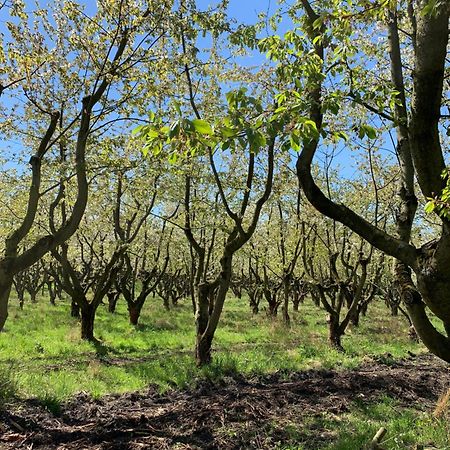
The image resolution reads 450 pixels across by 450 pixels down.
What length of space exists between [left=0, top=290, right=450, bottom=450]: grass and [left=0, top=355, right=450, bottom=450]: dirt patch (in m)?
0.39

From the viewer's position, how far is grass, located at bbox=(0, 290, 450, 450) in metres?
6.85

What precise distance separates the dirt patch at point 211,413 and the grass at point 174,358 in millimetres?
391

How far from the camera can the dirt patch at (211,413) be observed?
241 inches

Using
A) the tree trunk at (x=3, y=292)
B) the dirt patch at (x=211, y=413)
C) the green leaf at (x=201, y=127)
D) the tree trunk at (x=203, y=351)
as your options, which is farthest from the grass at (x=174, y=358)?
the green leaf at (x=201, y=127)

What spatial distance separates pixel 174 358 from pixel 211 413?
23.6ft

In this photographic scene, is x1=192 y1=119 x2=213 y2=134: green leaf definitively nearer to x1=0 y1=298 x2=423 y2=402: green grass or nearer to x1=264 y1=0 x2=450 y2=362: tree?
x1=264 y1=0 x2=450 y2=362: tree

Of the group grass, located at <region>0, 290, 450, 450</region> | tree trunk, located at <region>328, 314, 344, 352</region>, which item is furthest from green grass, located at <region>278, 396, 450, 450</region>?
tree trunk, located at <region>328, 314, 344, 352</region>

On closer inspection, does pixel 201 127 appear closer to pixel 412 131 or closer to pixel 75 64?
pixel 412 131

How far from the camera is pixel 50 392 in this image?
8.83m

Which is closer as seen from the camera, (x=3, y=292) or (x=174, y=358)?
(x=3, y=292)

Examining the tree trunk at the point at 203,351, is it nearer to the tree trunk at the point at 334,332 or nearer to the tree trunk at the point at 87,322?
the tree trunk at the point at 334,332

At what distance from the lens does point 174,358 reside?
46.9 ft

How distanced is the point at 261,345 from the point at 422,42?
15.8 m

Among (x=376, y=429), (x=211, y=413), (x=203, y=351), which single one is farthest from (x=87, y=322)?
(x=376, y=429)
